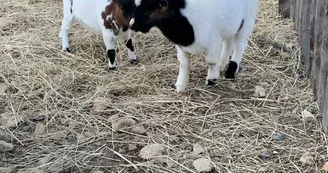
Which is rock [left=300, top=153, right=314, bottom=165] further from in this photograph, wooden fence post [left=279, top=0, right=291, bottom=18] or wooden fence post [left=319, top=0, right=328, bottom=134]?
wooden fence post [left=279, top=0, right=291, bottom=18]

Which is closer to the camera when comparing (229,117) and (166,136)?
(166,136)


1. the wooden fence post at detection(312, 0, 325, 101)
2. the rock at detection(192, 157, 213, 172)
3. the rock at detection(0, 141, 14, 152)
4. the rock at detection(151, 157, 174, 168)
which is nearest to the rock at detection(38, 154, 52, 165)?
the rock at detection(0, 141, 14, 152)

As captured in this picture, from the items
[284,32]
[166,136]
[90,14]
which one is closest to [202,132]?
[166,136]

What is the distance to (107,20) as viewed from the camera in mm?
4816

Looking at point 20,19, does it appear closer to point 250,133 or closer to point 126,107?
point 126,107

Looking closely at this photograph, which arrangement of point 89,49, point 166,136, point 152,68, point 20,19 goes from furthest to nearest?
point 20,19 → point 89,49 → point 152,68 → point 166,136

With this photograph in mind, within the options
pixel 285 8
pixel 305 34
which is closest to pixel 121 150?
pixel 305 34

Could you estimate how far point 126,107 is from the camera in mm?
4320

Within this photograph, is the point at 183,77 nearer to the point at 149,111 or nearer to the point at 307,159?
the point at 149,111

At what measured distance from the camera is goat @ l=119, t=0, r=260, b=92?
Result: 3859mm

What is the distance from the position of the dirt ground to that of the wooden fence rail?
4.4 inches

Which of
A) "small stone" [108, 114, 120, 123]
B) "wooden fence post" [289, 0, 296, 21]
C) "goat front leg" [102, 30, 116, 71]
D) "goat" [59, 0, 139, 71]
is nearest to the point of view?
"small stone" [108, 114, 120, 123]

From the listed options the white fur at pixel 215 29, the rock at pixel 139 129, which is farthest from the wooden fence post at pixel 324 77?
the rock at pixel 139 129

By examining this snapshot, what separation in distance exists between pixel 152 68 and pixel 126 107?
78 centimetres
